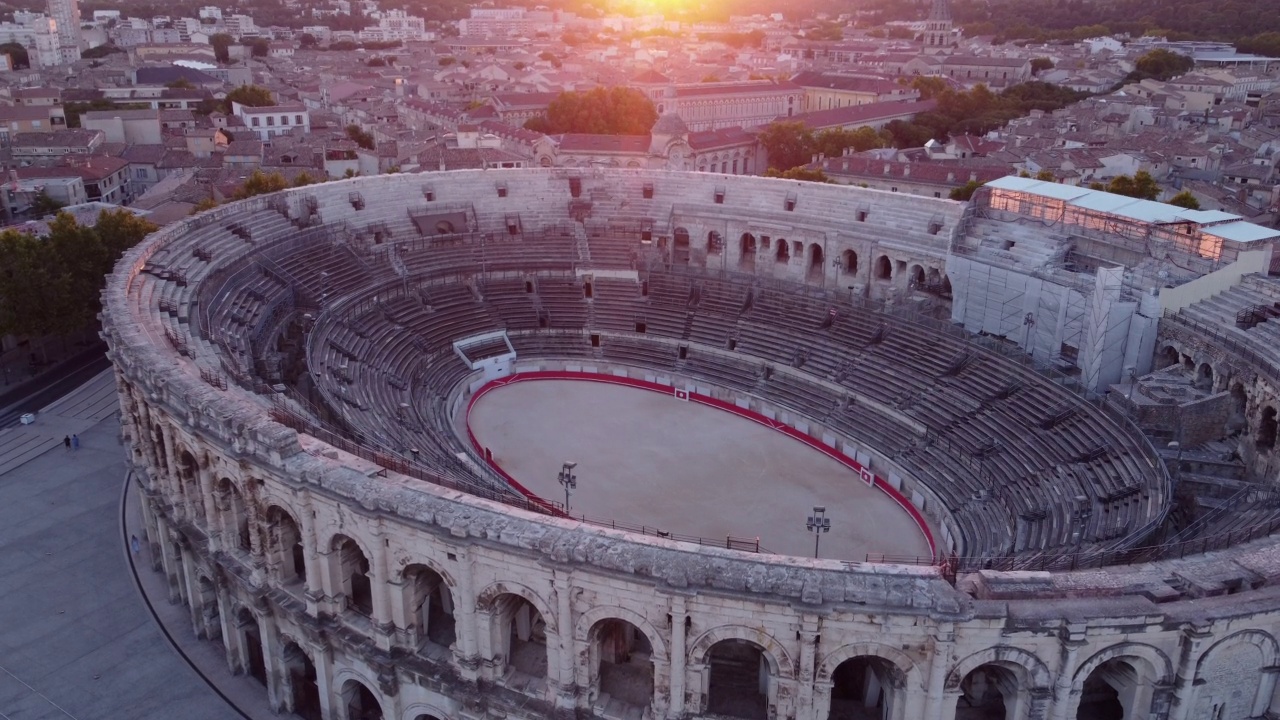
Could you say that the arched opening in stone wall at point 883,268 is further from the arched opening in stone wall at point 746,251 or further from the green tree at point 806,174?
the green tree at point 806,174

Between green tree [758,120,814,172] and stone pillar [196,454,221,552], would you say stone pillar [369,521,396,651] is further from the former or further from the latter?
green tree [758,120,814,172]

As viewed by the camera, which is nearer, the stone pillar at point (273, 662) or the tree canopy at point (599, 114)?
the stone pillar at point (273, 662)

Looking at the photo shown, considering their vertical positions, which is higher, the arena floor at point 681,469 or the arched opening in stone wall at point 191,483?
the arched opening in stone wall at point 191,483

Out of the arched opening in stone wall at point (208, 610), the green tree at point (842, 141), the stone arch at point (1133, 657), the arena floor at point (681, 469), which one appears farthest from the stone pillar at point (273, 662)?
the green tree at point (842, 141)

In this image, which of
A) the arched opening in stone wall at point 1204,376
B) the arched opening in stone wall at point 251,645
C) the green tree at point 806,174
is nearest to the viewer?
the arched opening in stone wall at point 251,645

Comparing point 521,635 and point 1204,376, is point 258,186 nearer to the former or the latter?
point 521,635

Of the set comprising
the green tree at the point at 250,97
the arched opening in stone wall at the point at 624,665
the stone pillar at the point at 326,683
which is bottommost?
the stone pillar at the point at 326,683

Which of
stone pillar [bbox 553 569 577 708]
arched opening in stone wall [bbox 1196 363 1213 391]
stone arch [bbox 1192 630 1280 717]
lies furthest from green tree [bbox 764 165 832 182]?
stone pillar [bbox 553 569 577 708]

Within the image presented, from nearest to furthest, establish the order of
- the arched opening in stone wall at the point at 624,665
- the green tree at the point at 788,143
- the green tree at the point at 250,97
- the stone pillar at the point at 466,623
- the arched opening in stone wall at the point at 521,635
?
the stone pillar at the point at 466,623 → the arched opening in stone wall at the point at 624,665 → the arched opening in stone wall at the point at 521,635 → the green tree at the point at 788,143 → the green tree at the point at 250,97
